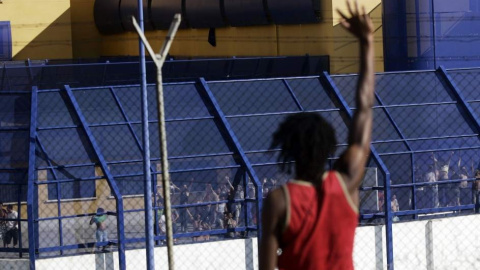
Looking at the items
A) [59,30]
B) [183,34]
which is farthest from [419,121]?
[59,30]

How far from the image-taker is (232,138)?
10.7 metres

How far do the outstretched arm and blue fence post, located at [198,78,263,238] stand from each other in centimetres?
623

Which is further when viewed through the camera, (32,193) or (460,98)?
(460,98)

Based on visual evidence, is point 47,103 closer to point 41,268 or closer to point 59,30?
point 41,268

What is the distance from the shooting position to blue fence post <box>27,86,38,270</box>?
976 cm

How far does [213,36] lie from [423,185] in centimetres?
1656

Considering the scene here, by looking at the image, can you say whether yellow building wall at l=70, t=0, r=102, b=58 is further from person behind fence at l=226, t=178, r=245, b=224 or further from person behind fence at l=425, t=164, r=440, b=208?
person behind fence at l=226, t=178, r=245, b=224

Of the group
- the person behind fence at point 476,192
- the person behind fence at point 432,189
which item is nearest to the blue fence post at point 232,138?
the person behind fence at point 432,189

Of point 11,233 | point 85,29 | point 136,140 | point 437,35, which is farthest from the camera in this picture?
point 85,29

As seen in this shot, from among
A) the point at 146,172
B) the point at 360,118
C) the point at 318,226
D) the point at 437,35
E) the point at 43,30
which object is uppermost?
the point at 43,30

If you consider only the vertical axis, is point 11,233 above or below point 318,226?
above

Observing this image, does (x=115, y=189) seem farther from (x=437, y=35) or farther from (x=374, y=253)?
(x=437, y=35)

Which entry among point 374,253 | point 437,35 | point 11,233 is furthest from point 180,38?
point 11,233

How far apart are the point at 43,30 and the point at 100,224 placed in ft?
76.2
